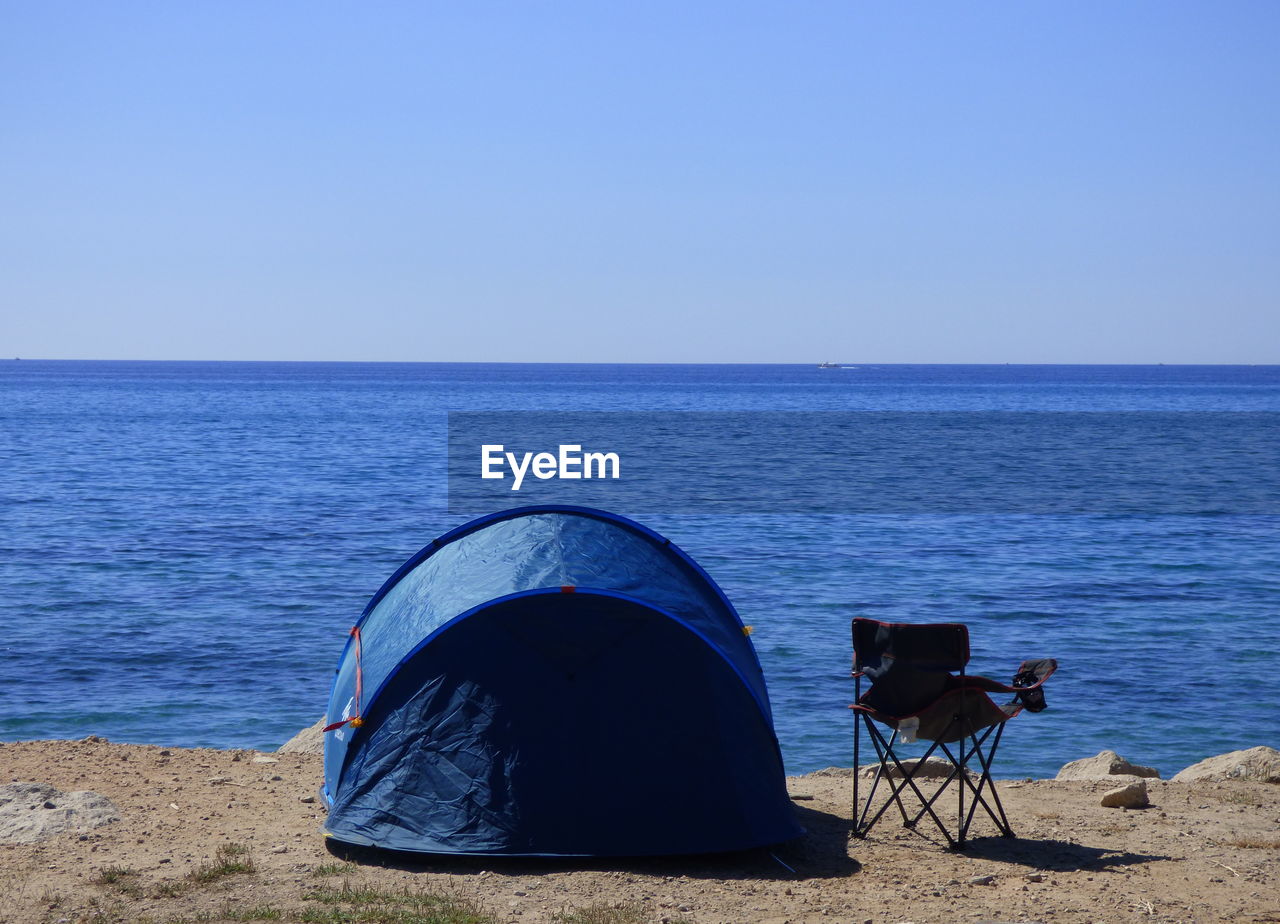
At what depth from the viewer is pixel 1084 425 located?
101 meters

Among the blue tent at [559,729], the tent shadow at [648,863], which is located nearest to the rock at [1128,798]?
the tent shadow at [648,863]

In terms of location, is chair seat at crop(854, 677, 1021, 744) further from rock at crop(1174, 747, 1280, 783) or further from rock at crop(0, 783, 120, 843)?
rock at crop(0, 783, 120, 843)

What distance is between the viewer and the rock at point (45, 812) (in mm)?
7986

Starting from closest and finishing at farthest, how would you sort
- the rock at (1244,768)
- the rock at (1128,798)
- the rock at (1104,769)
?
the rock at (1128,798) → the rock at (1244,768) → the rock at (1104,769)

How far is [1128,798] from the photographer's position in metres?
8.95

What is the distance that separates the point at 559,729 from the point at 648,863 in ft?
3.28

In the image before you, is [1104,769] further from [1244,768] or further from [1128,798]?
[1128,798]

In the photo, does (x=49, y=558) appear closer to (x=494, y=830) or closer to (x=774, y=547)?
(x=774, y=547)

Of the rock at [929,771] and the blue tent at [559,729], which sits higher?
the blue tent at [559,729]

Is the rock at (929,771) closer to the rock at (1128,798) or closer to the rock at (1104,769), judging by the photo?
the rock at (1104,769)

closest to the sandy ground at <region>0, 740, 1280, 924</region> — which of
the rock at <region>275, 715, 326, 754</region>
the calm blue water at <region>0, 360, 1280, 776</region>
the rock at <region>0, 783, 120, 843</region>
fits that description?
the rock at <region>0, 783, 120, 843</region>

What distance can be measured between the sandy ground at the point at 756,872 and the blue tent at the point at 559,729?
23cm

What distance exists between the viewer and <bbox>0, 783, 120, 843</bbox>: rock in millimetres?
7986

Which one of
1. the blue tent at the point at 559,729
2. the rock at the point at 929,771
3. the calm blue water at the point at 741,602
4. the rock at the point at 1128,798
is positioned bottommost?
the calm blue water at the point at 741,602
